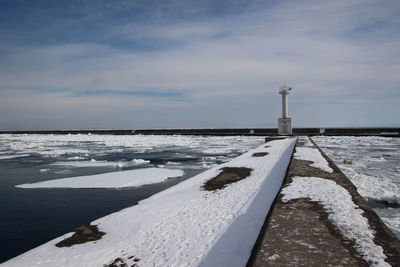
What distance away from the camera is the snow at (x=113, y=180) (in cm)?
895

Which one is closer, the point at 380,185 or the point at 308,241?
the point at 308,241

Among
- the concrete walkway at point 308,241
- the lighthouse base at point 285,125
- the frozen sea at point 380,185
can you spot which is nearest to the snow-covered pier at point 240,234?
the concrete walkway at point 308,241

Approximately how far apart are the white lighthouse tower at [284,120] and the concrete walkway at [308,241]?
27009 mm

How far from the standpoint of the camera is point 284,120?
31.1m

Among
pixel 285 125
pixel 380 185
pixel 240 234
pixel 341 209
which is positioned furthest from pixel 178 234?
pixel 285 125

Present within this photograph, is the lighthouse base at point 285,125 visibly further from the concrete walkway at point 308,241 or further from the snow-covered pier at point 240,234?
the concrete walkway at point 308,241

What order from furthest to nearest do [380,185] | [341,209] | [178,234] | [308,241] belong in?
[380,185], [178,234], [341,209], [308,241]

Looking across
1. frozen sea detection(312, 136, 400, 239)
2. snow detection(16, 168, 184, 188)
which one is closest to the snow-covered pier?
frozen sea detection(312, 136, 400, 239)

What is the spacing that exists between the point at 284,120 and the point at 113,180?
79.9ft

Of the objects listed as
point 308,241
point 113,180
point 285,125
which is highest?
point 285,125

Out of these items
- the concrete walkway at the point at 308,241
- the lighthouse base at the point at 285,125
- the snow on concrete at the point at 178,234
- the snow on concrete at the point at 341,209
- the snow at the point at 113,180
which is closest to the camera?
the concrete walkway at the point at 308,241

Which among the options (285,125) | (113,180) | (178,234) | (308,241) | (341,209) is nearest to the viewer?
(308,241)

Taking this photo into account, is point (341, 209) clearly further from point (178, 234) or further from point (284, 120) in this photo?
point (284, 120)

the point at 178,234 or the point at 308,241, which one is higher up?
the point at 308,241
